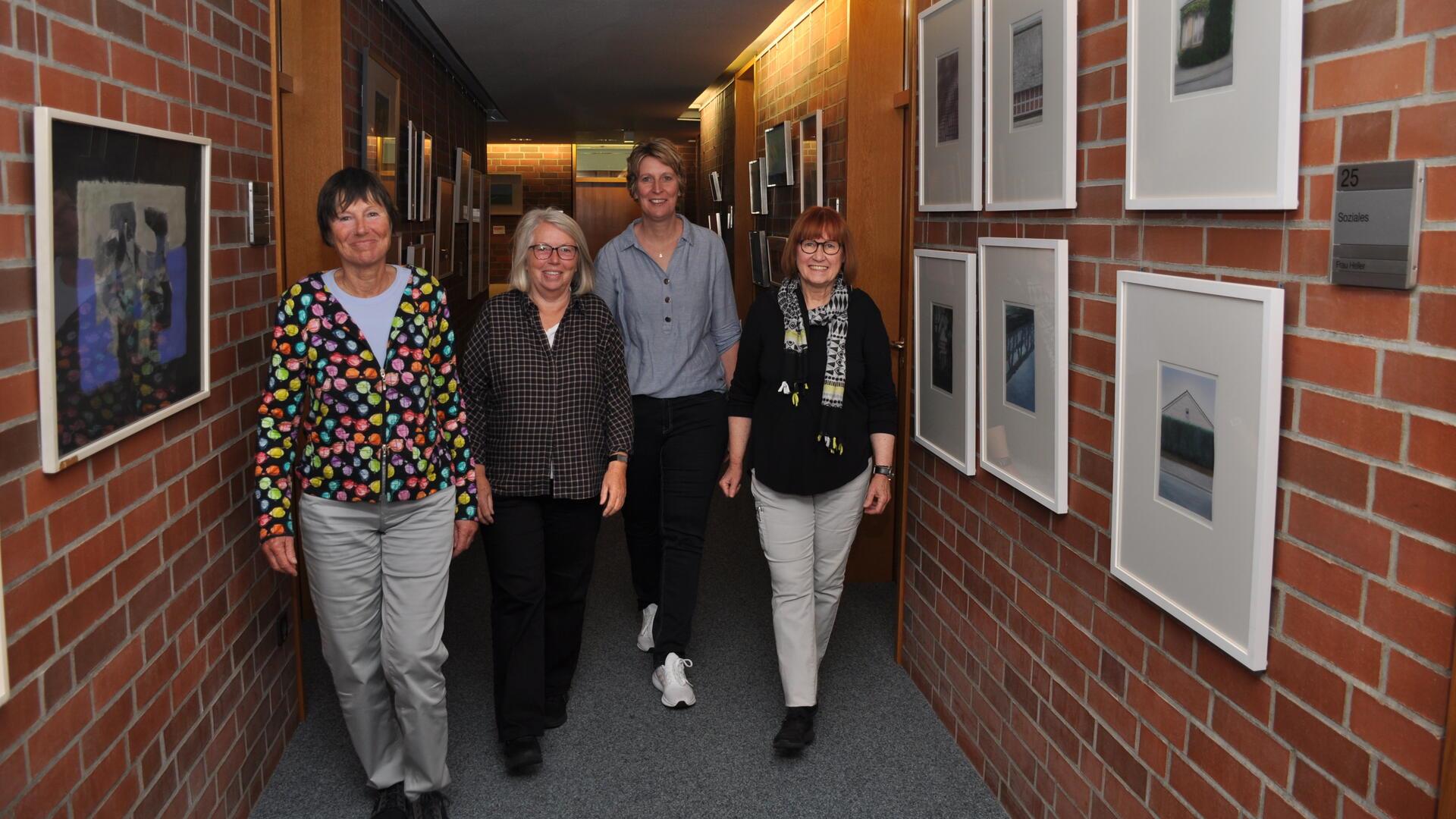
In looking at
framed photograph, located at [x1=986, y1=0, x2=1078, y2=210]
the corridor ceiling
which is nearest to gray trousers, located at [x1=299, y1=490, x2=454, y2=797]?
framed photograph, located at [x1=986, y1=0, x2=1078, y2=210]

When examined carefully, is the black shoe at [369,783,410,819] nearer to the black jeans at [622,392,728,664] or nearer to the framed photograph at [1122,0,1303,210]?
the black jeans at [622,392,728,664]

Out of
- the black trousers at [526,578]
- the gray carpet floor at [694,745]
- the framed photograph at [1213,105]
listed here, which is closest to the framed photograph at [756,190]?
the gray carpet floor at [694,745]

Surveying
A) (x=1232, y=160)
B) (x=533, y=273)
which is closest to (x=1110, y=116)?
(x=1232, y=160)

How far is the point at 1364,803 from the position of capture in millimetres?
1722

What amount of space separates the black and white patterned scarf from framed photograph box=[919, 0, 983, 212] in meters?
0.51

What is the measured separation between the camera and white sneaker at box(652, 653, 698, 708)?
13.3 ft

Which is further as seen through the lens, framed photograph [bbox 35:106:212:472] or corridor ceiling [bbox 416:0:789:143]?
corridor ceiling [bbox 416:0:789:143]

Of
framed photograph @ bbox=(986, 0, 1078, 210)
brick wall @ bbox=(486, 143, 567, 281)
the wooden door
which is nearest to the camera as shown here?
framed photograph @ bbox=(986, 0, 1078, 210)

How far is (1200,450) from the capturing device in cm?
210

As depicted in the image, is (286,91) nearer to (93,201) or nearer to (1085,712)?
(93,201)

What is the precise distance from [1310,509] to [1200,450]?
11.3 inches

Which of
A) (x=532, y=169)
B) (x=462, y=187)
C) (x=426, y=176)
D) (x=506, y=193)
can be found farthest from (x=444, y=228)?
(x=532, y=169)

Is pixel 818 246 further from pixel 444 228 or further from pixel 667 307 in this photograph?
pixel 444 228

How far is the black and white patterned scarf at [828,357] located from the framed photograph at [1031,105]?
0.56 m
